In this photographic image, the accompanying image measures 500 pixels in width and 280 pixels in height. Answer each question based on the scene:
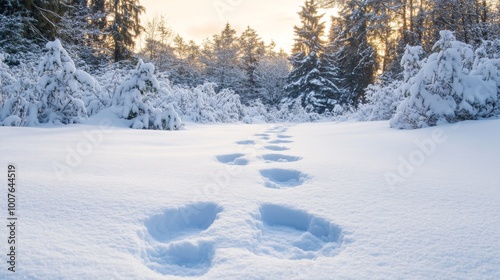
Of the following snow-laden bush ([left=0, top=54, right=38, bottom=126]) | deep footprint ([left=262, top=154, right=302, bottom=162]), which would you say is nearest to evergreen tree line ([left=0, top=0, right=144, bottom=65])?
snow-laden bush ([left=0, top=54, right=38, bottom=126])

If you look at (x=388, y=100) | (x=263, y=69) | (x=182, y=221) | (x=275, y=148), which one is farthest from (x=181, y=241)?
(x=263, y=69)

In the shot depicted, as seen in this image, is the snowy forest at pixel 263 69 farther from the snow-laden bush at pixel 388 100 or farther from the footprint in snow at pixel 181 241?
the footprint in snow at pixel 181 241

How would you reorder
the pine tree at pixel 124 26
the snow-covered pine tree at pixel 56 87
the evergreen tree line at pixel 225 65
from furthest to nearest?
the evergreen tree line at pixel 225 65
the pine tree at pixel 124 26
the snow-covered pine tree at pixel 56 87

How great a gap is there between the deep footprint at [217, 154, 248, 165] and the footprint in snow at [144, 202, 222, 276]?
3.78 feet

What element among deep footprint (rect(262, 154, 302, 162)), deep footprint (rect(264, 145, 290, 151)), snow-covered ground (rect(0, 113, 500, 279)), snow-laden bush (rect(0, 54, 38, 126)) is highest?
snow-laden bush (rect(0, 54, 38, 126))

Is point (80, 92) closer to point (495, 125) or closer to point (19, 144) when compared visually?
point (19, 144)

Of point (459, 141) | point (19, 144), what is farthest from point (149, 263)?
point (459, 141)

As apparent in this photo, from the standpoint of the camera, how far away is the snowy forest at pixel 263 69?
14.5ft

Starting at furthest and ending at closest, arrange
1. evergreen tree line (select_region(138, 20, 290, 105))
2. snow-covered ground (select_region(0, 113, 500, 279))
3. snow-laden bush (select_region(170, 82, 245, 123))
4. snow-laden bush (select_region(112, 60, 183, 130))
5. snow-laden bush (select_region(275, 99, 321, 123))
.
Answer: evergreen tree line (select_region(138, 20, 290, 105)) < snow-laden bush (select_region(275, 99, 321, 123)) < snow-laden bush (select_region(170, 82, 245, 123)) < snow-laden bush (select_region(112, 60, 183, 130)) < snow-covered ground (select_region(0, 113, 500, 279))

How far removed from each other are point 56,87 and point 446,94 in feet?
18.8

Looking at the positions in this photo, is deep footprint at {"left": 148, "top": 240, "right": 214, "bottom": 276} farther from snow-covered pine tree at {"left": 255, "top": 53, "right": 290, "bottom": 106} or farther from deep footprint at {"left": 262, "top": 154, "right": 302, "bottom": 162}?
snow-covered pine tree at {"left": 255, "top": 53, "right": 290, "bottom": 106}

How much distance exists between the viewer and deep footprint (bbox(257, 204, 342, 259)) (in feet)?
3.48

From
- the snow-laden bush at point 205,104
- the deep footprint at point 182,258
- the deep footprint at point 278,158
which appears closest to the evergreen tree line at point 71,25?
the snow-laden bush at point 205,104

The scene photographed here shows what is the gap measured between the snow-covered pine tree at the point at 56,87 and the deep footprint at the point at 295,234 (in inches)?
167
